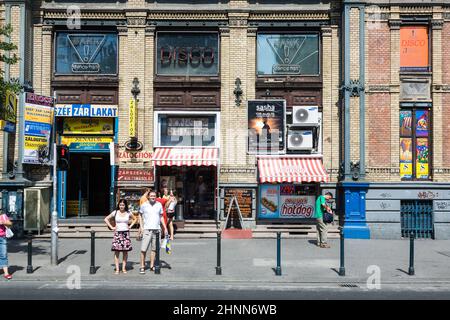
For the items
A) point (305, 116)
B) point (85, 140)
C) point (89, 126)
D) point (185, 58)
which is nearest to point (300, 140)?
point (305, 116)

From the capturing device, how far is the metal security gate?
1653 cm

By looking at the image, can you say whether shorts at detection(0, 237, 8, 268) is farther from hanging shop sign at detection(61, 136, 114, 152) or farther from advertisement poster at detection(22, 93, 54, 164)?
hanging shop sign at detection(61, 136, 114, 152)

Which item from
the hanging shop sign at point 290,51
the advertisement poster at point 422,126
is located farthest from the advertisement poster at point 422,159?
the hanging shop sign at point 290,51

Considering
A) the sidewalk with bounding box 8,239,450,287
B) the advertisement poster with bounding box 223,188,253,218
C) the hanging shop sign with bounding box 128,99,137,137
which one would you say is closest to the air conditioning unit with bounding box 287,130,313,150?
the advertisement poster with bounding box 223,188,253,218

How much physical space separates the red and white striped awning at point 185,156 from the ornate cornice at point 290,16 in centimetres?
536

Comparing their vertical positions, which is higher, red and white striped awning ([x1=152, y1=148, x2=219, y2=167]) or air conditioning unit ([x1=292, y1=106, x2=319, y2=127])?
air conditioning unit ([x1=292, y1=106, x2=319, y2=127])

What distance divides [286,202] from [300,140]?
95.0 inches

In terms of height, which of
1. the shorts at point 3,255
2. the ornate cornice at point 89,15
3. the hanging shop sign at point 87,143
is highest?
the ornate cornice at point 89,15

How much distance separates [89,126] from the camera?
17453mm

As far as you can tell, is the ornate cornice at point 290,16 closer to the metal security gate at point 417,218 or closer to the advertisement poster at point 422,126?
the advertisement poster at point 422,126

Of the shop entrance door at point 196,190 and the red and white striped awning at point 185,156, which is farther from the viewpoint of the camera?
the shop entrance door at point 196,190

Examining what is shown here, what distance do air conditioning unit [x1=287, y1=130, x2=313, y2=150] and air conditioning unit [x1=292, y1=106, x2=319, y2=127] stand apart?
0.32 meters

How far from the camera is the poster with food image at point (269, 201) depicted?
17.1m

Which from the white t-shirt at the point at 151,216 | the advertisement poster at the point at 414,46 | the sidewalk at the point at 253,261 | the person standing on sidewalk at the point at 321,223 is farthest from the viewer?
the advertisement poster at the point at 414,46
